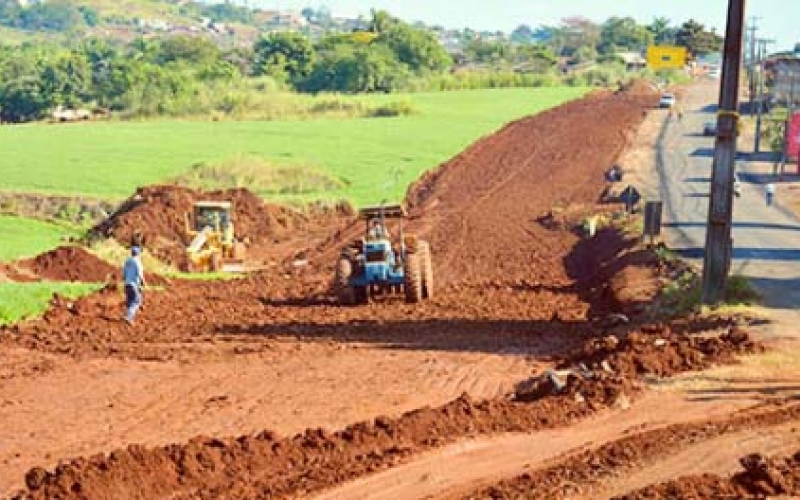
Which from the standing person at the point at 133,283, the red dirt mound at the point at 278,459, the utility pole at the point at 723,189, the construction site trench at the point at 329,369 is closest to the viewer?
the red dirt mound at the point at 278,459

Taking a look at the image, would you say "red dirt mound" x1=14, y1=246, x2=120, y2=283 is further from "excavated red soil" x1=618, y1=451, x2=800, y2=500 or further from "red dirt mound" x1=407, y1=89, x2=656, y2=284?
"excavated red soil" x1=618, y1=451, x2=800, y2=500

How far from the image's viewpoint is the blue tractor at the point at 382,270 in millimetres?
30672

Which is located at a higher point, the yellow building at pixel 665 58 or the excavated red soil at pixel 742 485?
the excavated red soil at pixel 742 485

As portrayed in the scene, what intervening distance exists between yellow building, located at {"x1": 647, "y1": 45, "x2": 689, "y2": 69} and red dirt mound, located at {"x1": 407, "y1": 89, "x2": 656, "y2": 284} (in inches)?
2833

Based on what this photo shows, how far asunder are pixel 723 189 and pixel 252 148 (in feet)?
195

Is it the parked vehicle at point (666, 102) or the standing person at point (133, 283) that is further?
the parked vehicle at point (666, 102)

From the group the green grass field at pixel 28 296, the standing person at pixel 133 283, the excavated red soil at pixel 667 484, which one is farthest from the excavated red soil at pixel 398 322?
the excavated red soil at pixel 667 484

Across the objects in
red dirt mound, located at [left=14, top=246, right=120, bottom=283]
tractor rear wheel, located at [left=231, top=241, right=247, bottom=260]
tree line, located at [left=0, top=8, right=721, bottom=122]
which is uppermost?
red dirt mound, located at [left=14, top=246, right=120, bottom=283]

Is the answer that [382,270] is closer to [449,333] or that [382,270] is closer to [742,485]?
[449,333]

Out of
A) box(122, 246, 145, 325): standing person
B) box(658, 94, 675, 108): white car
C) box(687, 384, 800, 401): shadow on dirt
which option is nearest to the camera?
box(687, 384, 800, 401): shadow on dirt

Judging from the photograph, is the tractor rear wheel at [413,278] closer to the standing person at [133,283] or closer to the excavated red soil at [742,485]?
the standing person at [133,283]

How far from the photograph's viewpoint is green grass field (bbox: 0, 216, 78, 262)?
151 ft

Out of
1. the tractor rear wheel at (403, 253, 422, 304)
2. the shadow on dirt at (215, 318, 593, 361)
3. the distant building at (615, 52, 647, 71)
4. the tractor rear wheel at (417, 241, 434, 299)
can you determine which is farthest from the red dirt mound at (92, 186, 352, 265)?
the distant building at (615, 52, 647, 71)

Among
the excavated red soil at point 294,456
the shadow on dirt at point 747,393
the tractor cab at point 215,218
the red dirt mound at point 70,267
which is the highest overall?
the excavated red soil at point 294,456
